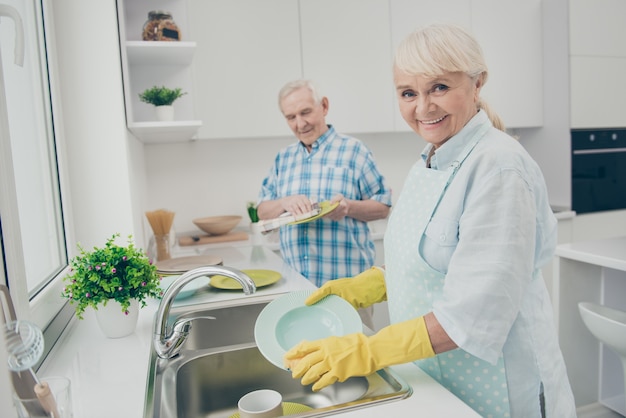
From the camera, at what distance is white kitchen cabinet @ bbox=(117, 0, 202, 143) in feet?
6.12

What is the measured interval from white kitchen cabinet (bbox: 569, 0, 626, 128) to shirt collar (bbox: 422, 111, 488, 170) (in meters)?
2.67

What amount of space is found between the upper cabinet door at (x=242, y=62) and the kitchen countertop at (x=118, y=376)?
158cm

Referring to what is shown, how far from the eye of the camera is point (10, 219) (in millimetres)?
920

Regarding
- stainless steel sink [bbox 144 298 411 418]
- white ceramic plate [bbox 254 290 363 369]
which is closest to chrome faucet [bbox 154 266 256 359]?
stainless steel sink [bbox 144 298 411 418]

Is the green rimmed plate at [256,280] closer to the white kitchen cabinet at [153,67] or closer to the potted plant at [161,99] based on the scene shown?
the white kitchen cabinet at [153,67]

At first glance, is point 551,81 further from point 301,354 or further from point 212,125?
point 301,354

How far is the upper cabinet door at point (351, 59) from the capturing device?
2.92 meters

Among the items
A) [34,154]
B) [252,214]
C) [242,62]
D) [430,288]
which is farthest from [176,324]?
[242,62]

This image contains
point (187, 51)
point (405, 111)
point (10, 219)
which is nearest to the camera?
point (10, 219)

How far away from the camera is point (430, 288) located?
1.03m

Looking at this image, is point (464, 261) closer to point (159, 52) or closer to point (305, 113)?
point (305, 113)

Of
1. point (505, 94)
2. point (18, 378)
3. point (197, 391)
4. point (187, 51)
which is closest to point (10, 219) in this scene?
point (18, 378)

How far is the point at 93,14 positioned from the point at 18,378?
4.09 feet

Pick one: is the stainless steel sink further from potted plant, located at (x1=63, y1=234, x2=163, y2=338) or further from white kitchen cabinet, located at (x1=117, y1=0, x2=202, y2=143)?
white kitchen cabinet, located at (x1=117, y1=0, x2=202, y2=143)
